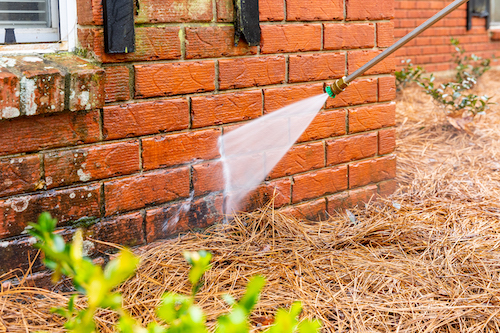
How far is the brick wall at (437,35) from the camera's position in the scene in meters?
4.90

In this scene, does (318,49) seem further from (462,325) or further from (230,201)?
(462,325)

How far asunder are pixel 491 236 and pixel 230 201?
3.60 ft

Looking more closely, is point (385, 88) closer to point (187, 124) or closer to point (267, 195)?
point (267, 195)

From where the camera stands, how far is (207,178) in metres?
Answer: 1.86

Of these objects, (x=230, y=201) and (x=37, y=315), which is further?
(x=230, y=201)

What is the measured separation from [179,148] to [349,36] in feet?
3.19

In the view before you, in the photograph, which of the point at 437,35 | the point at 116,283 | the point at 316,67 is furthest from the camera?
the point at 437,35

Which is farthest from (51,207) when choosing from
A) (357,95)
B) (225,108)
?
(357,95)

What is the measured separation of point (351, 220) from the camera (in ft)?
7.21

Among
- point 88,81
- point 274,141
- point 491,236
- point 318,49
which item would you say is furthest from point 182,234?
point 491,236

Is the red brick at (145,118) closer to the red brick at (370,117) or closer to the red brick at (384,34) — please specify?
the red brick at (370,117)

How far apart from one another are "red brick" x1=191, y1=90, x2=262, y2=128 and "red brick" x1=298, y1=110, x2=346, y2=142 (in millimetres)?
277

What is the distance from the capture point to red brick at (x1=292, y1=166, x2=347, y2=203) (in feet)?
6.93

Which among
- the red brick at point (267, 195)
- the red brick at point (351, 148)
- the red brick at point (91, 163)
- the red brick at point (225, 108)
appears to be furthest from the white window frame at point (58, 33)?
the red brick at point (351, 148)
